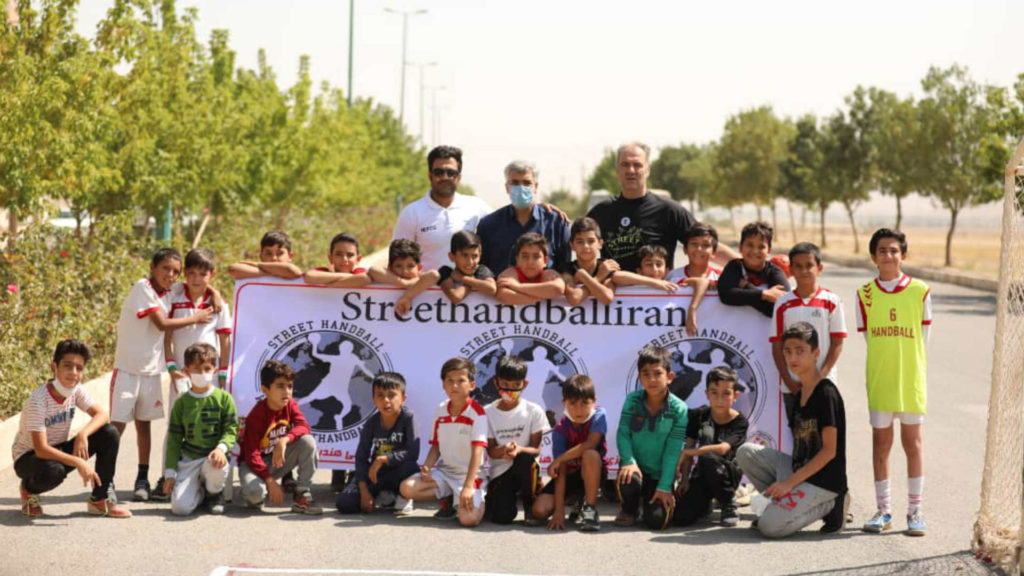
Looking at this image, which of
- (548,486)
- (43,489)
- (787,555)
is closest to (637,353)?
(548,486)

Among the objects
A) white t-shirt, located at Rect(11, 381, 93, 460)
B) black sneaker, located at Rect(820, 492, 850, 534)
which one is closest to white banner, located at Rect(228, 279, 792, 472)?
black sneaker, located at Rect(820, 492, 850, 534)

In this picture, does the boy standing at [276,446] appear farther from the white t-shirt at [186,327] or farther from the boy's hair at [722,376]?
the boy's hair at [722,376]

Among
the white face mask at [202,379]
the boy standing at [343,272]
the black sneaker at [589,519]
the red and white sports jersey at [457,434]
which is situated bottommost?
the black sneaker at [589,519]

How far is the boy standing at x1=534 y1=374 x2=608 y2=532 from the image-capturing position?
725 cm

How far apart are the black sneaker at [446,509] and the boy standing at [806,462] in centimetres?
171

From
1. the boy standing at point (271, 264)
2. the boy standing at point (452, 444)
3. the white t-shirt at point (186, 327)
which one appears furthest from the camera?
the boy standing at point (271, 264)

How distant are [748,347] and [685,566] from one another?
2.12 metres

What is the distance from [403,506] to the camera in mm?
7574

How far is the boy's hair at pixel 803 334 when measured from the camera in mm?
7164

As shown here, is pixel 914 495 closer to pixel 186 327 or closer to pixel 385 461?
pixel 385 461

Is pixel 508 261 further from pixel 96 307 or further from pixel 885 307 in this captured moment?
pixel 96 307

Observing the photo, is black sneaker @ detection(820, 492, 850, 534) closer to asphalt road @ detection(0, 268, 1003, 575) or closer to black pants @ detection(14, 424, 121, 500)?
asphalt road @ detection(0, 268, 1003, 575)

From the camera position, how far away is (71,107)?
13625mm

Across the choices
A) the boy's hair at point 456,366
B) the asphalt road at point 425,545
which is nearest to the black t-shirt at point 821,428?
the asphalt road at point 425,545
